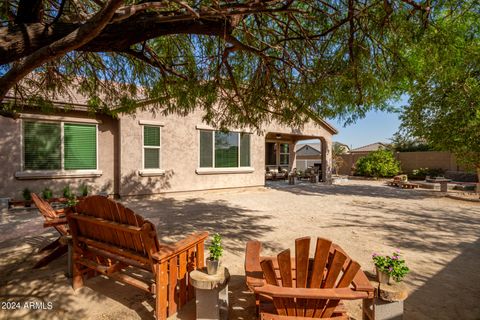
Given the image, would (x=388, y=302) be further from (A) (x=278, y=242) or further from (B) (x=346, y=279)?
(A) (x=278, y=242)

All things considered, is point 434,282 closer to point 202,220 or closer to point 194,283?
point 194,283

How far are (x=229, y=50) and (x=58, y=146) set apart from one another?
7.88 metres

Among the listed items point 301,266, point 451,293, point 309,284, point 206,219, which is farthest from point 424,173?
point 301,266

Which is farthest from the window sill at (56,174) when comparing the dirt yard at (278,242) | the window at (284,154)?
the window at (284,154)

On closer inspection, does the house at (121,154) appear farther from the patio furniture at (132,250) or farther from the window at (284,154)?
the window at (284,154)

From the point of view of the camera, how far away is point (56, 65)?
16.3 ft

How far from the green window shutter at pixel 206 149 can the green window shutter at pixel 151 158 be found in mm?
2037

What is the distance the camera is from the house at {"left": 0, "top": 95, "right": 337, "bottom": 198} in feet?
27.2

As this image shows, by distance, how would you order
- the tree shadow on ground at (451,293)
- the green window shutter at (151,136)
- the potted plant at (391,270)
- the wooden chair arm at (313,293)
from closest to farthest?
1. the wooden chair arm at (313,293)
2. the potted plant at (391,270)
3. the tree shadow on ground at (451,293)
4. the green window shutter at (151,136)

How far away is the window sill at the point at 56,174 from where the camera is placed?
8.23 meters

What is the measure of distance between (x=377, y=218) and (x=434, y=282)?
14.0ft

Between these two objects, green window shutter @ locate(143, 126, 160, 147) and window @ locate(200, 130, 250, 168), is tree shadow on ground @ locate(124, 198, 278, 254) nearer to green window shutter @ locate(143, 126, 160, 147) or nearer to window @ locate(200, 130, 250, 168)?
green window shutter @ locate(143, 126, 160, 147)

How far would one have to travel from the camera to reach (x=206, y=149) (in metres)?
12.0

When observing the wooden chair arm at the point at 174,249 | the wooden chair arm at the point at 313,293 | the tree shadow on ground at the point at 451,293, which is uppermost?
the wooden chair arm at the point at 174,249
